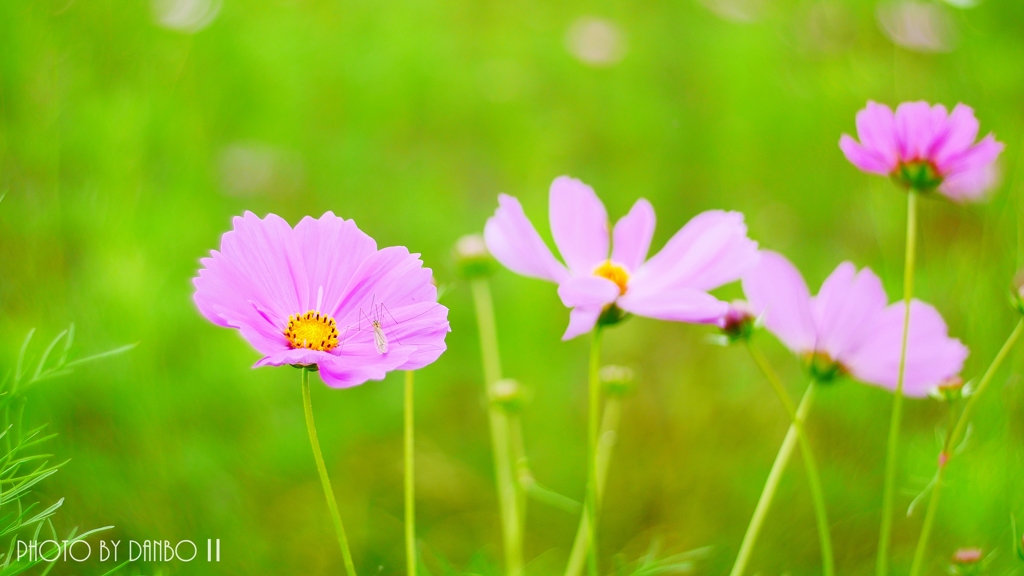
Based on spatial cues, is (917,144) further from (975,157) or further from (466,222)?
(466,222)

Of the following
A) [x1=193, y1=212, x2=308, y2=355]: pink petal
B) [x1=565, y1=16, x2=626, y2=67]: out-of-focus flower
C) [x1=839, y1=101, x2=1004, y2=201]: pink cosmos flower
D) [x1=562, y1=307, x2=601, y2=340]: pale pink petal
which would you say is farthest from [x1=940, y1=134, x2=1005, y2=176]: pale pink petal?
[x1=565, y1=16, x2=626, y2=67]: out-of-focus flower

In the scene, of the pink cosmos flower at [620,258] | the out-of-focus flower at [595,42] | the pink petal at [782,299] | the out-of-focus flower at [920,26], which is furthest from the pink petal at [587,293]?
the out-of-focus flower at [595,42]

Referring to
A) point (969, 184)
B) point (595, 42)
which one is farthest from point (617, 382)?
point (595, 42)

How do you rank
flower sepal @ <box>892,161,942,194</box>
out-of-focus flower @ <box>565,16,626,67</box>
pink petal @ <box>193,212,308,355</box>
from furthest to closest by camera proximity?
1. out-of-focus flower @ <box>565,16,626,67</box>
2. flower sepal @ <box>892,161,942,194</box>
3. pink petal @ <box>193,212,308,355</box>

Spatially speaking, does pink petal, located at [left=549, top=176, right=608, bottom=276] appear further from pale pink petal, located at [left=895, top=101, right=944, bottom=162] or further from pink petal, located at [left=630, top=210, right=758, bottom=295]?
pale pink petal, located at [left=895, top=101, right=944, bottom=162]

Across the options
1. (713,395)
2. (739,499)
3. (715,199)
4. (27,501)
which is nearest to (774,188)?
(715,199)

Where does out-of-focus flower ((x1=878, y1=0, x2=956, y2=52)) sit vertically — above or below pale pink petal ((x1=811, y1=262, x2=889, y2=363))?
above
